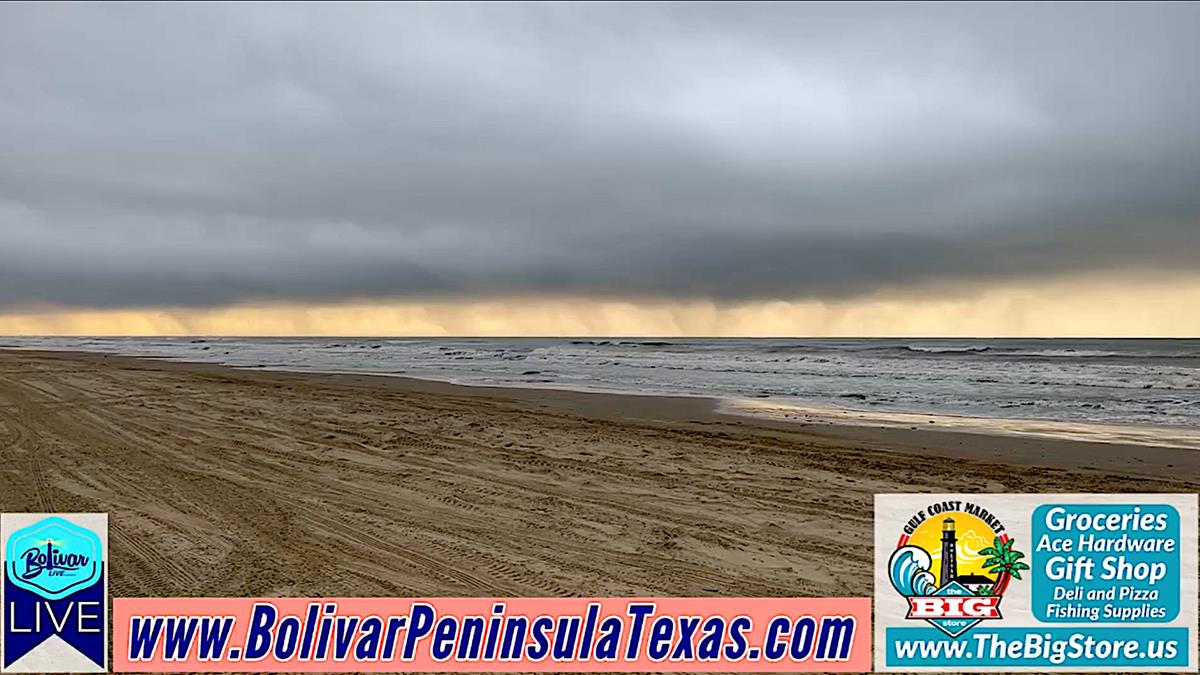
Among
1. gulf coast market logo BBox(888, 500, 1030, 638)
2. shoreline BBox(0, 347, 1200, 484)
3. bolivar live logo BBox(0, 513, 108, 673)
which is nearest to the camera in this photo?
bolivar live logo BBox(0, 513, 108, 673)

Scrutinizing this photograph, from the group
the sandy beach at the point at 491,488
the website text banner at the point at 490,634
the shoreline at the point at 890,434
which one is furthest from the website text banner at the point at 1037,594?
the shoreline at the point at 890,434

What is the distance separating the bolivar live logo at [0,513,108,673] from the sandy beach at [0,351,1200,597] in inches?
11.8

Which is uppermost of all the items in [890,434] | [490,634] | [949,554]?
[949,554]

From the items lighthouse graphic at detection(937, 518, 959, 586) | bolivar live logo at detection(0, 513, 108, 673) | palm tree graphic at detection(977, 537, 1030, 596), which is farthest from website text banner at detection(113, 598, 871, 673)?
palm tree graphic at detection(977, 537, 1030, 596)

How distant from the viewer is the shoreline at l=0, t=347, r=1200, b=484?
35.1ft

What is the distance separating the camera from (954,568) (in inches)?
194

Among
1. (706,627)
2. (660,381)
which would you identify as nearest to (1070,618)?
(706,627)

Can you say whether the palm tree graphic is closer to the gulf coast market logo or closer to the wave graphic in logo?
the gulf coast market logo

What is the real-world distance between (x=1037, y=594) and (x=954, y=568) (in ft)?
2.10

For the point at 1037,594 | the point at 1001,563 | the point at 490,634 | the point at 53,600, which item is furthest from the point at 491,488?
the point at 1037,594

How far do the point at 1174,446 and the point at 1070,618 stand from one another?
1015 cm

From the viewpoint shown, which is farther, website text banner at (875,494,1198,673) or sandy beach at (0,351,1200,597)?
sandy beach at (0,351,1200,597)

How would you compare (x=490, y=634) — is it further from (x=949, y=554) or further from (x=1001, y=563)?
(x=1001, y=563)

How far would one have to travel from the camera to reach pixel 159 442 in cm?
1119
